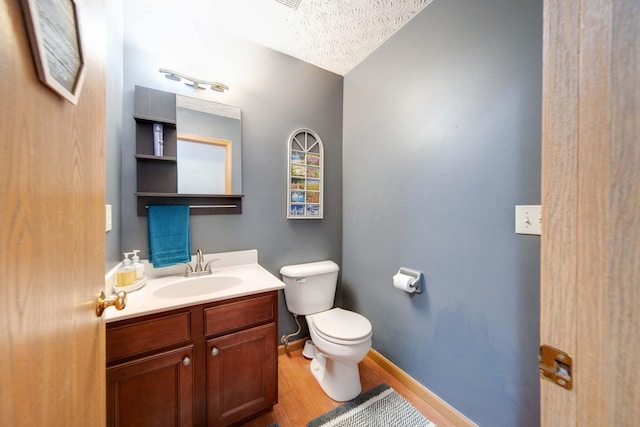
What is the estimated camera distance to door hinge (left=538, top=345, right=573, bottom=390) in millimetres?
367

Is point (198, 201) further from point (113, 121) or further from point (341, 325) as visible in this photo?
point (341, 325)

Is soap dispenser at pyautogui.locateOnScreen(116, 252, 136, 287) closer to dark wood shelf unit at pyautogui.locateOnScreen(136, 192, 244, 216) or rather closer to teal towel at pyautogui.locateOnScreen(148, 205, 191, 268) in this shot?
teal towel at pyautogui.locateOnScreen(148, 205, 191, 268)

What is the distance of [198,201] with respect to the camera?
1.50m

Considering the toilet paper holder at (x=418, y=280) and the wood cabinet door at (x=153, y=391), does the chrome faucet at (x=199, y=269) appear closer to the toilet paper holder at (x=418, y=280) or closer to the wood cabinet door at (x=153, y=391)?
the wood cabinet door at (x=153, y=391)

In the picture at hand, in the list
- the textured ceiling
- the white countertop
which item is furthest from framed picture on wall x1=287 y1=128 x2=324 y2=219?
the textured ceiling

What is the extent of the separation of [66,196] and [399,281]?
1509mm

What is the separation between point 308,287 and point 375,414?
2.76 ft

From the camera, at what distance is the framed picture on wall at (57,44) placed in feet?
1.06

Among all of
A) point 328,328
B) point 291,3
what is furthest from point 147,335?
point 291,3

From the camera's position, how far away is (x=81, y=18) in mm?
488

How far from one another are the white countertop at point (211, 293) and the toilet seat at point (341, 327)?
46cm

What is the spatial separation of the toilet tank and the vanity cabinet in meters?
0.43

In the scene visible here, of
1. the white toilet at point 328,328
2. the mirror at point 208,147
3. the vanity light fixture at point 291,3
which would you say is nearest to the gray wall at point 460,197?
the white toilet at point 328,328

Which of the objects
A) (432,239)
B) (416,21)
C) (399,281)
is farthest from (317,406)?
(416,21)
